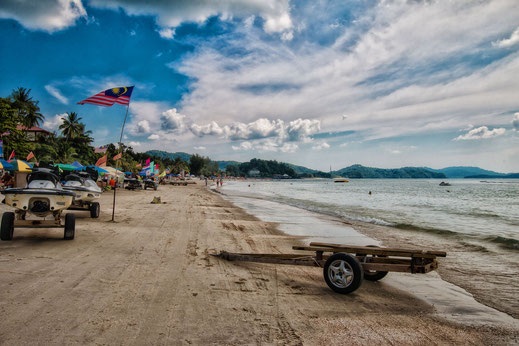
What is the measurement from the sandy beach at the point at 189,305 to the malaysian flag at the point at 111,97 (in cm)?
555

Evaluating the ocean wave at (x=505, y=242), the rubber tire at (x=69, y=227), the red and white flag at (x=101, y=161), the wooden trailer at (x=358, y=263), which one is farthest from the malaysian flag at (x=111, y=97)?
the red and white flag at (x=101, y=161)

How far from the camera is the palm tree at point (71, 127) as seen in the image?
6400 cm

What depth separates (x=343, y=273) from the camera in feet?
16.0

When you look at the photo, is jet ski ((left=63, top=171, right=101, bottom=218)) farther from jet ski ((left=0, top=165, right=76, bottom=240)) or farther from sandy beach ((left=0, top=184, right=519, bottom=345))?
sandy beach ((left=0, top=184, right=519, bottom=345))

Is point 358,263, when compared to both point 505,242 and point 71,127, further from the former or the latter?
point 71,127

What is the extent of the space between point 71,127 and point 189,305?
74715mm

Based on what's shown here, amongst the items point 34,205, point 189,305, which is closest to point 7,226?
point 34,205

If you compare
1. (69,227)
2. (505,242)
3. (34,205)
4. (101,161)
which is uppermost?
(101,161)

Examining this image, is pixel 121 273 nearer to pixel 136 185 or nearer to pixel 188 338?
pixel 188 338

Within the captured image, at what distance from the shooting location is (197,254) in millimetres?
7047

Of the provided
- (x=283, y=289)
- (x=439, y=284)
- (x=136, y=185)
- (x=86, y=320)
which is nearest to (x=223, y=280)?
(x=283, y=289)

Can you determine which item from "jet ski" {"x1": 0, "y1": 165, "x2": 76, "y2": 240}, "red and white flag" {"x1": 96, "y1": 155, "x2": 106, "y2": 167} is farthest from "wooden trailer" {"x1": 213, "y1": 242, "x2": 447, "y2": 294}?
"red and white flag" {"x1": 96, "y1": 155, "x2": 106, "y2": 167}

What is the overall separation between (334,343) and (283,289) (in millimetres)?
1713

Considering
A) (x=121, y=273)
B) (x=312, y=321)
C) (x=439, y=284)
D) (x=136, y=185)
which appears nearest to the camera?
(x=312, y=321)
